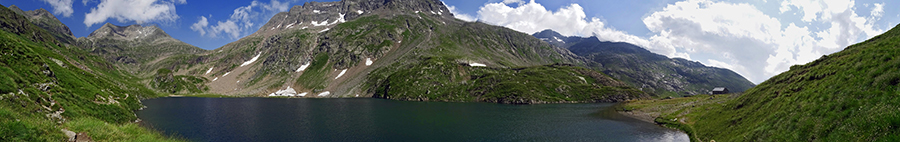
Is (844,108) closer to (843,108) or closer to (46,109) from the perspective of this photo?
A: (843,108)

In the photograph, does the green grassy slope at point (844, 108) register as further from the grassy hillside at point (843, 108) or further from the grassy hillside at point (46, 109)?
the grassy hillside at point (46, 109)

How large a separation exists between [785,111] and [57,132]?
6314cm

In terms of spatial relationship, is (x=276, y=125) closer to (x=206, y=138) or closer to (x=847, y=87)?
(x=206, y=138)

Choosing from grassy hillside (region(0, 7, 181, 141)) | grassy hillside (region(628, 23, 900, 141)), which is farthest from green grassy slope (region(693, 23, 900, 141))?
grassy hillside (region(0, 7, 181, 141))

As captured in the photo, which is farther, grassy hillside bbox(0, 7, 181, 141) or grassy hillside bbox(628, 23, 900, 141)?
grassy hillside bbox(628, 23, 900, 141)

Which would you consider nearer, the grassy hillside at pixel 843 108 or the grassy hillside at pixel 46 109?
the grassy hillside at pixel 46 109

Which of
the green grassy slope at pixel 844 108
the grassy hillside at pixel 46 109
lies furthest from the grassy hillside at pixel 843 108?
the grassy hillside at pixel 46 109

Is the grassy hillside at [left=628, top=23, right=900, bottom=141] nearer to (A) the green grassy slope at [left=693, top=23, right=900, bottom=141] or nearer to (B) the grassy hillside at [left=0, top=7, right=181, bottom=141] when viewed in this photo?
(A) the green grassy slope at [left=693, top=23, right=900, bottom=141]

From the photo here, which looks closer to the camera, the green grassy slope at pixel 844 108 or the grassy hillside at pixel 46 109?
the grassy hillside at pixel 46 109

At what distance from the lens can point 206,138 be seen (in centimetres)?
6488

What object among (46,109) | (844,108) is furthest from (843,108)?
(46,109)

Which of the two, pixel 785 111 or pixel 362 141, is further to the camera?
pixel 362 141

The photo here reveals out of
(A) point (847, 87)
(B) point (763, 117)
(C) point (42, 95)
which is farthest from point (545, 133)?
(C) point (42, 95)

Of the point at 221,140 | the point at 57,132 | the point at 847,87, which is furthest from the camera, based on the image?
the point at 221,140
